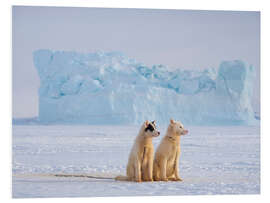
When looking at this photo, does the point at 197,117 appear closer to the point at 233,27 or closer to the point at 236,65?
the point at 236,65

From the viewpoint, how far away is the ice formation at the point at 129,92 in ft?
63.3

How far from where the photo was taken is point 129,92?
19.5 metres

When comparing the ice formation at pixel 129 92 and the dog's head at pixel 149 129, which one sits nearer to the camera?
the dog's head at pixel 149 129

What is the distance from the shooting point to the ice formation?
19297mm

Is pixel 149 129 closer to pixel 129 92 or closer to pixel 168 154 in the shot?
pixel 168 154

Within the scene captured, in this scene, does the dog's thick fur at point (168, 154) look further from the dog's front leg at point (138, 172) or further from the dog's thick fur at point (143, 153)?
the dog's front leg at point (138, 172)

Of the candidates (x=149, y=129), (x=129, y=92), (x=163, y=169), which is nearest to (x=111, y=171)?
(x=163, y=169)

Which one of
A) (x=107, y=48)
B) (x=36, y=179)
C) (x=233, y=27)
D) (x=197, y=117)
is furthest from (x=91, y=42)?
(x=36, y=179)

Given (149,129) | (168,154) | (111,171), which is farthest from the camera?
(111,171)

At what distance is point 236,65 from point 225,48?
145 centimetres

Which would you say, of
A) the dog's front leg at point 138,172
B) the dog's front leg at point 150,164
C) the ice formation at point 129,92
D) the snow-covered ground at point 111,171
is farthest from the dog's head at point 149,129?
the ice formation at point 129,92

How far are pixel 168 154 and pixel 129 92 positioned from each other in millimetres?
13053

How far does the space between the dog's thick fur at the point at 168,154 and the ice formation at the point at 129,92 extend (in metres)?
12.4

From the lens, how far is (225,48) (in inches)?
726
